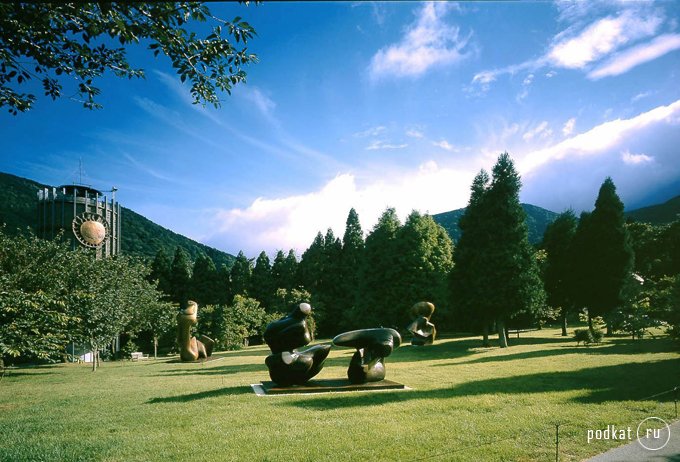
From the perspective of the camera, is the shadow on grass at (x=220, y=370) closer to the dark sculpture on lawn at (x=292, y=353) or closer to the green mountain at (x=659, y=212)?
the dark sculpture on lawn at (x=292, y=353)

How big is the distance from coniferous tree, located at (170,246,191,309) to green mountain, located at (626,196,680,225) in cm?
9553

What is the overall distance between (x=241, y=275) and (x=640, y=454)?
5051 cm

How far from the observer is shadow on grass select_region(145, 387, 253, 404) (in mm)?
11961

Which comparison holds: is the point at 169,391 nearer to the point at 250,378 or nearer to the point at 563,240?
the point at 250,378

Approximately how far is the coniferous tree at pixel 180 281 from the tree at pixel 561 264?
4086 cm

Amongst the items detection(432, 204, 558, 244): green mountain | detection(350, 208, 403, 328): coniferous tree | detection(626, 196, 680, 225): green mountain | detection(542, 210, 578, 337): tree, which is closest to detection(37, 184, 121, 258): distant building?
detection(350, 208, 403, 328): coniferous tree

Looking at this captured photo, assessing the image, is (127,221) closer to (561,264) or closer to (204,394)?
(561,264)

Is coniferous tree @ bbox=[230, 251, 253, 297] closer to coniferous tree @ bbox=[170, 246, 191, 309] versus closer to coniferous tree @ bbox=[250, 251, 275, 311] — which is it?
coniferous tree @ bbox=[250, 251, 275, 311]

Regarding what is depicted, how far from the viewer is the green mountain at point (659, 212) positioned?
97.5m

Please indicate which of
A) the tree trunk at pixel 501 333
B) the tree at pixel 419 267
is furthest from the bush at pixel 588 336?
the tree at pixel 419 267

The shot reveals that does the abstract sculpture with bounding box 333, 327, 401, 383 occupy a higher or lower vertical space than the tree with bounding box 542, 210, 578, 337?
lower

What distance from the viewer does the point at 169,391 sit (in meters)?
13.7

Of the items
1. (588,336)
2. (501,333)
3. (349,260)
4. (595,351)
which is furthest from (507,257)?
(349,260)

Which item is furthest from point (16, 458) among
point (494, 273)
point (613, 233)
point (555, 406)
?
point (613, 233)
